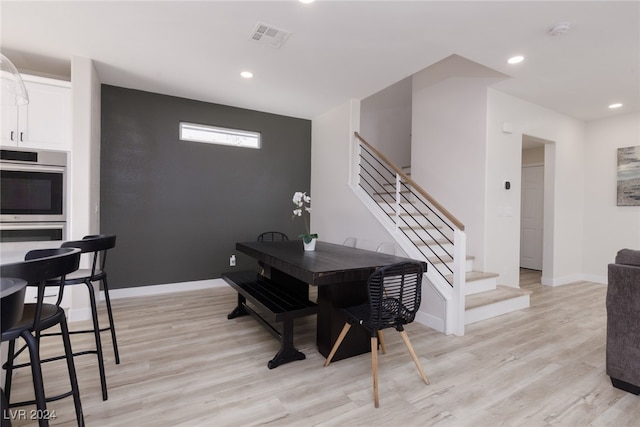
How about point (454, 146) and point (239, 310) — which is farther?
point (454, 146)

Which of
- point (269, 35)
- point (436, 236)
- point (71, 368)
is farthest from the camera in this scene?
point (436, 236)

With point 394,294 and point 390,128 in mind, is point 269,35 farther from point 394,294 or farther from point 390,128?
point 390,128

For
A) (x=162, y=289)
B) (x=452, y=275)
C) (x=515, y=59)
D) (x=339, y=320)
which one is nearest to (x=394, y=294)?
(x=339, y=320)

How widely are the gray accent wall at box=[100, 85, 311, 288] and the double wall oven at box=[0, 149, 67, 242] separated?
0.80 m

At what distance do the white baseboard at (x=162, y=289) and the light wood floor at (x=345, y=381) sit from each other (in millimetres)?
997

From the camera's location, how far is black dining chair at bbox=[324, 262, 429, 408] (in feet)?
6.59

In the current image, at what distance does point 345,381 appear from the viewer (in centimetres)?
225

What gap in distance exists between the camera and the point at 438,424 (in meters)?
1.81

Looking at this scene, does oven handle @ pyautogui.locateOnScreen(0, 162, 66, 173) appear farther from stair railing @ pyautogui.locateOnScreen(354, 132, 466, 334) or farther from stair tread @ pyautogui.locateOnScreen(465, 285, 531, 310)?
stair tread @ pyautogui.locateOnScreen(465, 285, 531, 310)

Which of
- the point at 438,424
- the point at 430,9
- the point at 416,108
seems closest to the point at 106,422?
the point at 438,424

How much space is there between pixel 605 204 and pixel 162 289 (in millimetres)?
7193

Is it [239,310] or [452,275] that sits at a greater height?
[452,275]

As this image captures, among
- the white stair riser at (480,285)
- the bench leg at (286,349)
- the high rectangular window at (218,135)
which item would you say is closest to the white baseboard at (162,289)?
the high rectangular window at (218,135)

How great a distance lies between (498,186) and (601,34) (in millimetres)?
1897
